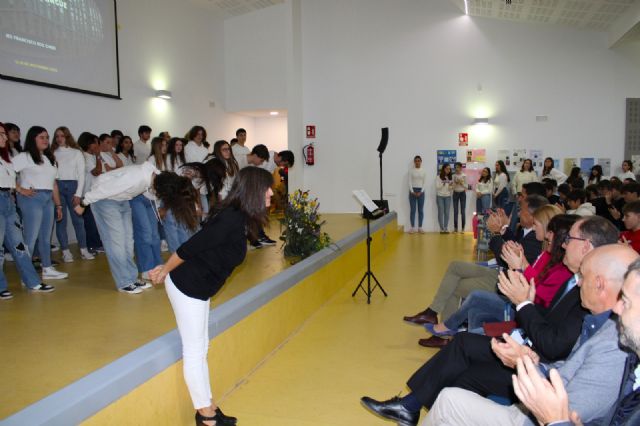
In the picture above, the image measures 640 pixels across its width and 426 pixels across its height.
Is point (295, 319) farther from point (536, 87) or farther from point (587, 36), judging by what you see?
point (587, 36)

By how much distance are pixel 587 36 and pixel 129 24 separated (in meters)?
8.93

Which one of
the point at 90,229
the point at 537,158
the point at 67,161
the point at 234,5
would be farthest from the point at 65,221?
the point at 537,158

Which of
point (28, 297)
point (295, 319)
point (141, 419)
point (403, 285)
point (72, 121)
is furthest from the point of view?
point (72, 121)

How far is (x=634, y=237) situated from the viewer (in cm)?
367

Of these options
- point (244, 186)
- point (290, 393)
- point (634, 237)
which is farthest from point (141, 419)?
point (634, 237)

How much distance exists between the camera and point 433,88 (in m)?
10.7

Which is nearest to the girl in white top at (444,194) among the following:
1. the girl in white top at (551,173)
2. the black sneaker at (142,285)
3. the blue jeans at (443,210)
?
the blue jeans at (443,210)

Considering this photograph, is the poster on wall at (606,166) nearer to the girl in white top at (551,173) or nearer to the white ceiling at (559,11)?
the girl in white top at (551,173)

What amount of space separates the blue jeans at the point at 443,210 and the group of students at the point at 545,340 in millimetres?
6607

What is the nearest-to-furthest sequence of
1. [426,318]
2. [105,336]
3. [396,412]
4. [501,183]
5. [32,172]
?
[396,412] < [105,336] < [426,318] < [32,172] < [501,183]

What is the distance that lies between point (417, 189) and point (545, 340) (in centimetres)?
869

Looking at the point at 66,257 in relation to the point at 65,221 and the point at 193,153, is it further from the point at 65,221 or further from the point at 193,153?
the point at 193,153

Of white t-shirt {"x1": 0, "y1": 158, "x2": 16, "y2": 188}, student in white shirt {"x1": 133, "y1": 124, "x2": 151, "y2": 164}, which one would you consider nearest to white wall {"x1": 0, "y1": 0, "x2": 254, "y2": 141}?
student in white shirt {"x1": 133, "y1": 124, "x2": 151, "y2": 164}

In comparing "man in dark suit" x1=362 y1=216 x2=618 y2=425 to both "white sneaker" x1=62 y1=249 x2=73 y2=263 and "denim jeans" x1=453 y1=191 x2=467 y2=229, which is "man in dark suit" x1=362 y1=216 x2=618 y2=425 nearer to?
"white sneaker" x1=62 y1=249 x2=73 y2=263
